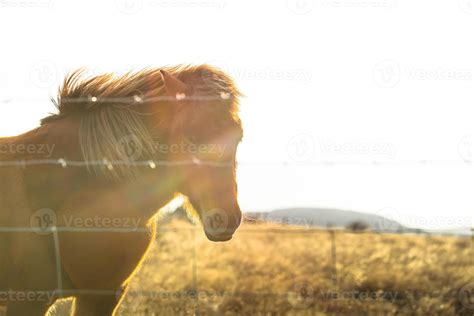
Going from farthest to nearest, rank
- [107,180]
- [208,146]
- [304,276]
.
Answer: [304,276] < [107,180] < [208,146]

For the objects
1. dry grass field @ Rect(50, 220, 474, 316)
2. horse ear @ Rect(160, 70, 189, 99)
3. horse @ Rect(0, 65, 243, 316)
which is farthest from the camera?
dry grass field @ Rect(50, 220, 474, 316)

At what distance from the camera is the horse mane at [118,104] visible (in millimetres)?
4379

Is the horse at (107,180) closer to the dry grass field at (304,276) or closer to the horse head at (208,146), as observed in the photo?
the horse head at (208,146)

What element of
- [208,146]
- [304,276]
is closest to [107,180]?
[208,146]

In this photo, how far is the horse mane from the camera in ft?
14.4

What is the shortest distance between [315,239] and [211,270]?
116 inches

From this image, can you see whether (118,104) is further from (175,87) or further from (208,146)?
(208,146)

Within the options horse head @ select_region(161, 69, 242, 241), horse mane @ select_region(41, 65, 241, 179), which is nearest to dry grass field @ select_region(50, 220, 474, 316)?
horse head @ select_region(161, 69, 242, 241)

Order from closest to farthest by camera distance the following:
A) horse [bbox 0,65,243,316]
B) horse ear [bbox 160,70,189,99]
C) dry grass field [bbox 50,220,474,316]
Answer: horse [bbox 0,65,243,316] → horse ear [bbox 160,70,189,99] → dry grass field [bbox 50,220,474,316]

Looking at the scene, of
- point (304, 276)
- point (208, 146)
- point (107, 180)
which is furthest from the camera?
point (304, 276)

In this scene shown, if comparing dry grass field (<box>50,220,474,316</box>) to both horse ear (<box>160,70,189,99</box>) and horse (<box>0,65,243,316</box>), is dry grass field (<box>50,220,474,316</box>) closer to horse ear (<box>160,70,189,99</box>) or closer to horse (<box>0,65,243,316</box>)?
horse (<box>0,65,243,316</box>)

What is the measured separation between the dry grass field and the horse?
137 centimetres

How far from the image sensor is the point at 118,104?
4492mm

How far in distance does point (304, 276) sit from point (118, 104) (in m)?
4.39
